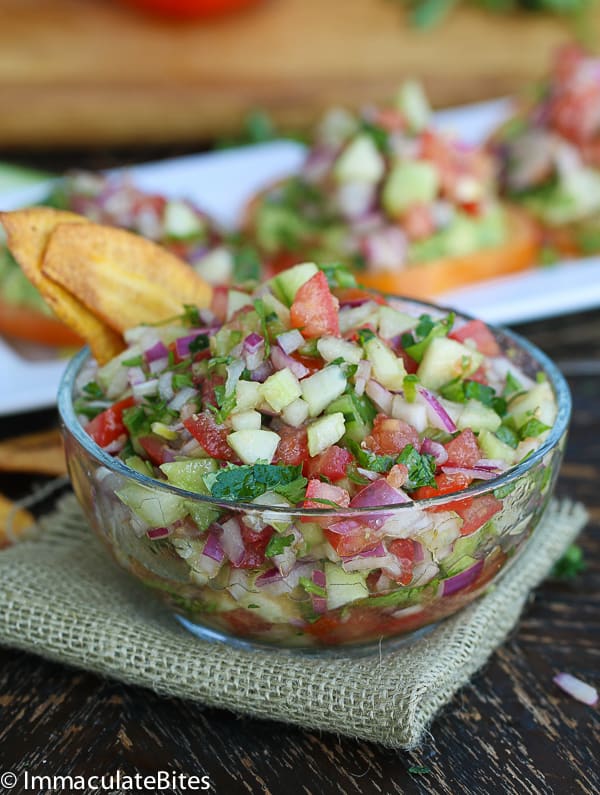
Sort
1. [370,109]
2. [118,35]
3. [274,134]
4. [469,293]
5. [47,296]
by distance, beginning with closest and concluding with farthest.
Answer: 1. [47,296]
2. [469,293]
3. [370,109]
4. [274,134]
5. [118,35]

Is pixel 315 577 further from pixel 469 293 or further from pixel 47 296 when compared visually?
pixel 469 293

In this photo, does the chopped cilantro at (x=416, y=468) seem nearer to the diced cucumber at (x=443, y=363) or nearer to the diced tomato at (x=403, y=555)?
the diced tomato at (x=403, y=555)

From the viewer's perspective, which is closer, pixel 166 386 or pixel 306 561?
pixel 306 561

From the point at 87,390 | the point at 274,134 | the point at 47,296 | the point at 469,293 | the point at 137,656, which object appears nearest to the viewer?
the point at 137,656

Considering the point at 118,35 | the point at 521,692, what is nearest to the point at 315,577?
the point at 521,692

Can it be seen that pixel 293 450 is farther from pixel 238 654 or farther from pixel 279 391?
pixel 238 654

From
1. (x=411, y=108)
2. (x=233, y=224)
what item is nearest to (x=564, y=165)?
(x=411, y=108)
